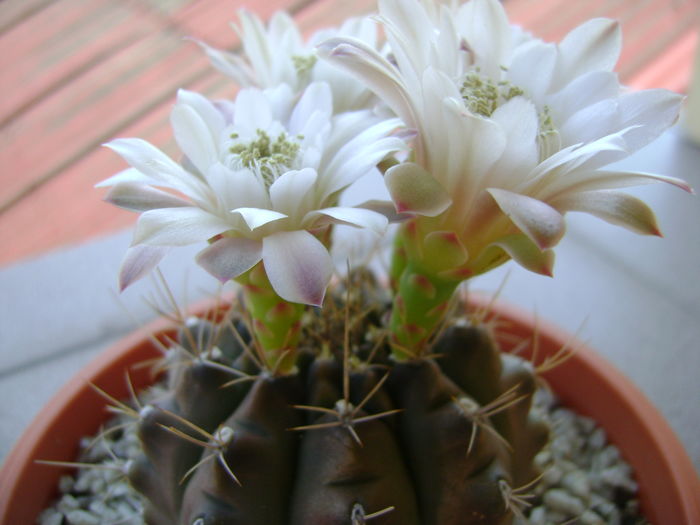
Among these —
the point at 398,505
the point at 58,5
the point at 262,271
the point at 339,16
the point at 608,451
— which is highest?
the point at 58,5

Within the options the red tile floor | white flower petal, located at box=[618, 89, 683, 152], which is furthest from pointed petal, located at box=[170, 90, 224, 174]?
the red tile floor

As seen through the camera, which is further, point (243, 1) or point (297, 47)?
point (243, 1)

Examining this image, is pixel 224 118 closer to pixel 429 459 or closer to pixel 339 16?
pixel 429 459

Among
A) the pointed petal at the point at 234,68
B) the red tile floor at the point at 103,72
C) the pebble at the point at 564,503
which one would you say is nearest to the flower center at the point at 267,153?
the pointed petal at the point at 234,68

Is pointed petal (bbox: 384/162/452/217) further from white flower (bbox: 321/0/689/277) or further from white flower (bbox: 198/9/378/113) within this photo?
white flower (bbox: 198/9/378/113)

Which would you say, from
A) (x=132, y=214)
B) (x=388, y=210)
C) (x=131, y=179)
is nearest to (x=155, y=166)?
(x=131, y=179)

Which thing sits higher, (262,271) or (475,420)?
(262,271)

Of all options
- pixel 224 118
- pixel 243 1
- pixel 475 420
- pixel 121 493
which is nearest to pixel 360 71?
pixel 224 118

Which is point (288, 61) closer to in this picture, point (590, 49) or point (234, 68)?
point (234, 68)
